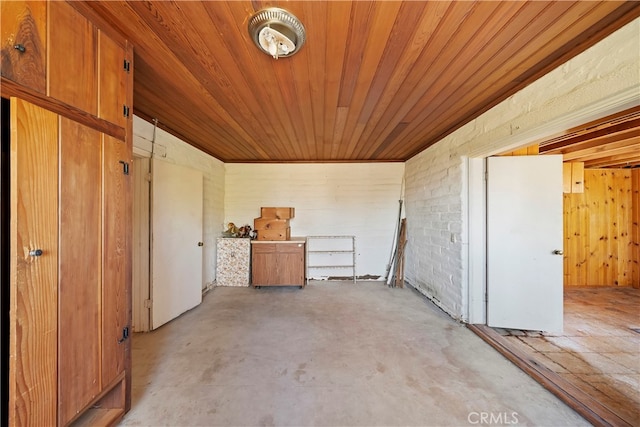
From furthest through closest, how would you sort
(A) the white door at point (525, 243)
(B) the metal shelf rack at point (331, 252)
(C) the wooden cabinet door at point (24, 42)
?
(B) the metal shelf rack at point (331, 252)
(A) the white door at point (525, 243)
(C) the wooden cabinet door at point (24, 42)

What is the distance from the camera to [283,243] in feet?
13.3

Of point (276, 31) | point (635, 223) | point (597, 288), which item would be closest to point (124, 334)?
point (276, 31)

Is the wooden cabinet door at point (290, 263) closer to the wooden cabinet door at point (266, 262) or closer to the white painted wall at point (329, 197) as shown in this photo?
the wooden cabinet door at point (266, 262)

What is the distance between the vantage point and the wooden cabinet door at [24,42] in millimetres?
890

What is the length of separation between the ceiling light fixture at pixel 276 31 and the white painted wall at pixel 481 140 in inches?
72.2

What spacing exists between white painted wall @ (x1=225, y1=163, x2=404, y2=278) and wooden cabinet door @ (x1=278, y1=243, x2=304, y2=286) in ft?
2.20

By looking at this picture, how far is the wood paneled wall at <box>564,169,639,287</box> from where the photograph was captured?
13.8 feet

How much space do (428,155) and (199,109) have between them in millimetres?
3274

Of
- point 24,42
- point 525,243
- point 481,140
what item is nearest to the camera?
point 24,42

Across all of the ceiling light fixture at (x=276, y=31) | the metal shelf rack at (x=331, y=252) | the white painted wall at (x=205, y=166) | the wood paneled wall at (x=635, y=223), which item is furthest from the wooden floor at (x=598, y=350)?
the white painted wall at (x=205, y=166)

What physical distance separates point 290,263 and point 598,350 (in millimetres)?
3786

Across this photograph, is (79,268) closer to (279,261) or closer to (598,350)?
(279,261)

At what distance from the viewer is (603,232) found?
4.25 metres

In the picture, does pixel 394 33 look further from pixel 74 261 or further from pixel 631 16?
pixel 74 261
